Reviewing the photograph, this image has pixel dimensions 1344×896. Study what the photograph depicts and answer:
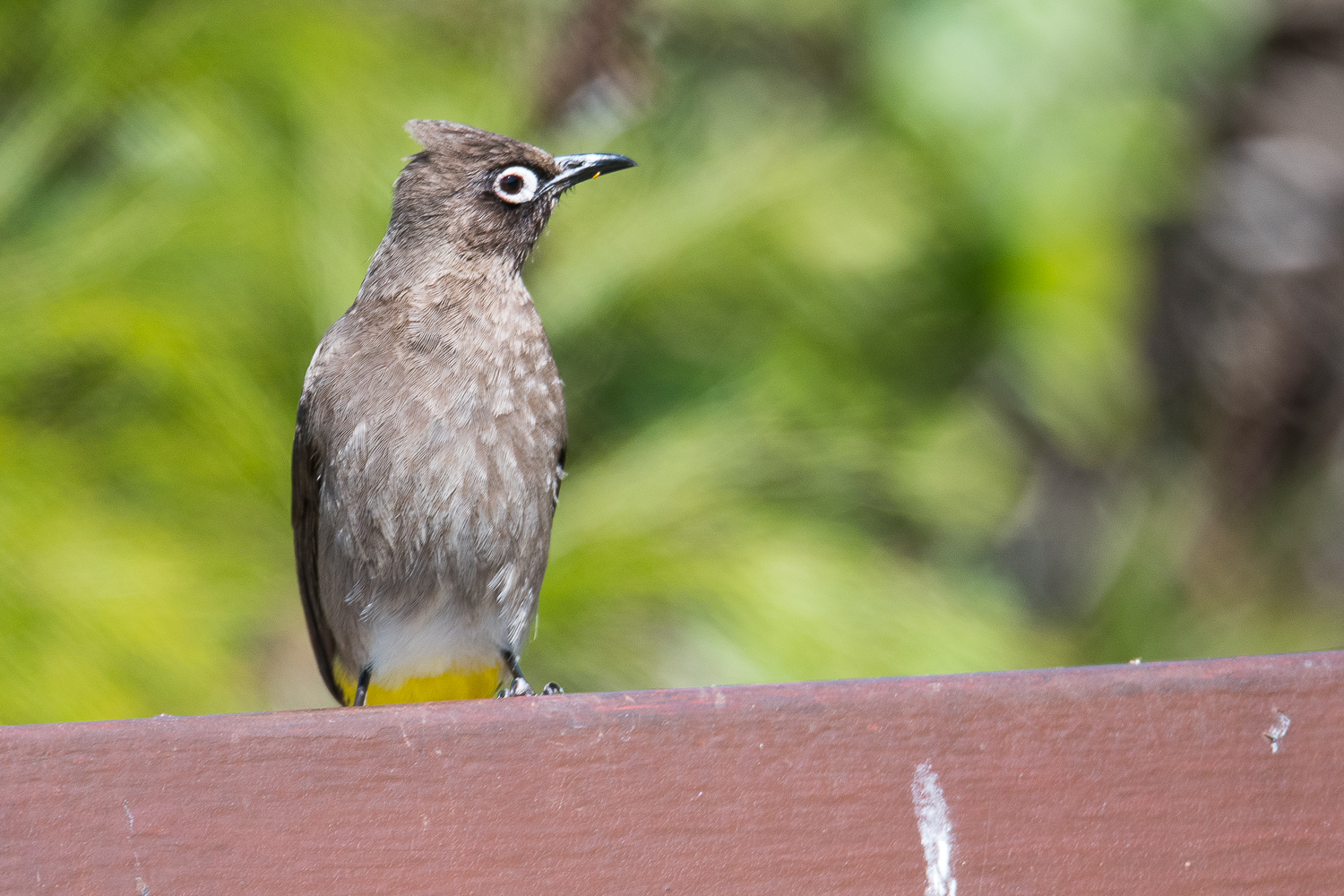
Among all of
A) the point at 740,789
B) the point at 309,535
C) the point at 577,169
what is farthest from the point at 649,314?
the point at 740,789

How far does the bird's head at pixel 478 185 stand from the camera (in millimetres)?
2705

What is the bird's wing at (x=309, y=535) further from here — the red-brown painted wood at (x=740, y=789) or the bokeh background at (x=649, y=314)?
the red-brown painted wood at (x=740, y=789)

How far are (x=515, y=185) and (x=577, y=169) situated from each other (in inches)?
5.0

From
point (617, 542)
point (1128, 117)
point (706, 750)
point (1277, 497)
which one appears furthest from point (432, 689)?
point (1277, 497)

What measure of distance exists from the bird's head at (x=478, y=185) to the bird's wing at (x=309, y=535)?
1.43 ft

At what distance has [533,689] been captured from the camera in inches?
119

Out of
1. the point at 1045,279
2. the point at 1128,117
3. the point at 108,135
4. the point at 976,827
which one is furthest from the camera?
the point at 1128,117

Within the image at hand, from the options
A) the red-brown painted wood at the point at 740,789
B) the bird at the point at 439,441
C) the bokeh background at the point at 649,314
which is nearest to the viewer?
the red-brown painted wood at the point at 740,789

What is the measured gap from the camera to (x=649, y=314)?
11.5 feet

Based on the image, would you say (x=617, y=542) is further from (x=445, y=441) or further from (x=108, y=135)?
(x=108, y=135)

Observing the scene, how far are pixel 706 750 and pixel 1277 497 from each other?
4797mm

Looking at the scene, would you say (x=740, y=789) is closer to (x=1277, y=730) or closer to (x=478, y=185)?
(x=1277, y=730)

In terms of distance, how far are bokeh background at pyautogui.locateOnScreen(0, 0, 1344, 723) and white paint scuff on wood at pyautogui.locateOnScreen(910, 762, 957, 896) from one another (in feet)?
5.59

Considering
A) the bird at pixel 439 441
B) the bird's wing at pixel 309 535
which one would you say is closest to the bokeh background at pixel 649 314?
the bird's wing at pixel 309 535
